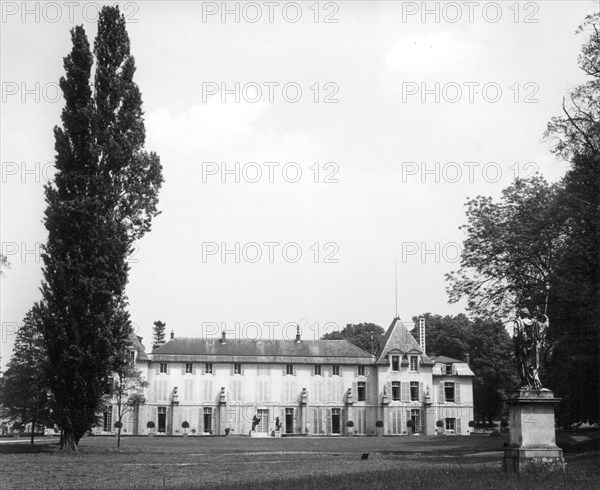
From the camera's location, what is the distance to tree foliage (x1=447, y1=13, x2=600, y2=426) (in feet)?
83.8

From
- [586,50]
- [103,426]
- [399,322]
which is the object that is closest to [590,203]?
[586,50]

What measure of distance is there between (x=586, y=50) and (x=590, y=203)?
16.9 ft

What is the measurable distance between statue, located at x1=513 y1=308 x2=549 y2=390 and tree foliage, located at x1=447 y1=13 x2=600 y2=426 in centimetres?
453

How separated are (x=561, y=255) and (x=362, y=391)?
3571cm

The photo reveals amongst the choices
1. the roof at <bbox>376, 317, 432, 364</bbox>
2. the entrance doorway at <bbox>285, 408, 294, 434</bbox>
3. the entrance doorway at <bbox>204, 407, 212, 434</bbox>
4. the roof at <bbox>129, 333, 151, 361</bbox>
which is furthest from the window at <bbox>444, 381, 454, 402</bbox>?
the roof at <bbox>129, 333, 151, 361</bbox>

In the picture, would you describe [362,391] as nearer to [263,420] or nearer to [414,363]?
[414,363]

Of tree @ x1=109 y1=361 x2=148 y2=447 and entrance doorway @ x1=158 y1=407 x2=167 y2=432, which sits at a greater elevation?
tree @ x1=109 y1=361 x2=148 y2=447

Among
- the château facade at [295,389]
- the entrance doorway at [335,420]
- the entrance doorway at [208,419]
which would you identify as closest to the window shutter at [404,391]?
the château facade at [295,389]

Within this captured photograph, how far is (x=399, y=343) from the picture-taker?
63188mm

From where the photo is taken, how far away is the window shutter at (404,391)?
6178 cm

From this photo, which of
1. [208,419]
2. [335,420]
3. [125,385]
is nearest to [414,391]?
[335,420]

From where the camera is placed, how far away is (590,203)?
83.6ft

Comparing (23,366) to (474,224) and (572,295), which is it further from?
(572,295)

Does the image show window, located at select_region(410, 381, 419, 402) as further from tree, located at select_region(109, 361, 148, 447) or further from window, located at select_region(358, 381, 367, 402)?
tree, located at select_region(109, 361, 148, 447)
